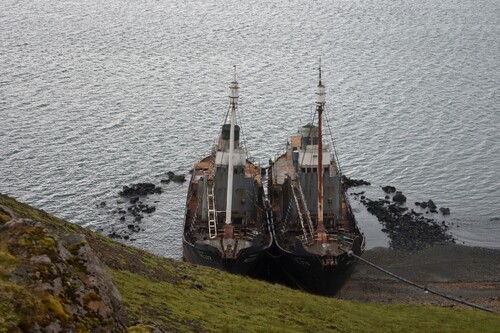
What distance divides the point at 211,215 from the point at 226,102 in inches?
2637

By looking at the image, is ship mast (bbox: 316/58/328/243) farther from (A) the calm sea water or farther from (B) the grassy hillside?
(A) the calm sea water

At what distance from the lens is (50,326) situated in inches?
637

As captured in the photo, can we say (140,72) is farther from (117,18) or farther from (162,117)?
(117,18)

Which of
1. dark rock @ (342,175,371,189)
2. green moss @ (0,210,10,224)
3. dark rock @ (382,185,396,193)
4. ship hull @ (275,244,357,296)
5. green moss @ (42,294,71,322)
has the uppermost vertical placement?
dark rock @ (342,175,371,189)

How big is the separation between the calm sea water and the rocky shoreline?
4404mm

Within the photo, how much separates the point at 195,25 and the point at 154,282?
15941cm

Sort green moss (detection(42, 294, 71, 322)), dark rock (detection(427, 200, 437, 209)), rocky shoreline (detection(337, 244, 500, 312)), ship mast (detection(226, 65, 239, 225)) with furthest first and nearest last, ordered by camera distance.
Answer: dark rock (detection(427, 200, 437, 209)) < rocky shoreline (detection(337, 244, 500, 312)) < ship mast (detection(226, 65, 239, 225)) < green moss (detection(42, 294, 71, 322))

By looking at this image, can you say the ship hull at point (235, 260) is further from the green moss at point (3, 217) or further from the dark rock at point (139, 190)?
the green moss at point (3, 217)

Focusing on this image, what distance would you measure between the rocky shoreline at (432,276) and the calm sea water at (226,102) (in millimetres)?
4404

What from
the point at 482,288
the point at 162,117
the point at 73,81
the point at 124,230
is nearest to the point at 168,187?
the point at 124,230

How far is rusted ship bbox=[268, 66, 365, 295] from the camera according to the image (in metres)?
60.1

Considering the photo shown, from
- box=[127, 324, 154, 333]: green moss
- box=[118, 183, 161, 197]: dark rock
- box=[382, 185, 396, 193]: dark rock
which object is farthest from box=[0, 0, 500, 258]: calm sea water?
box=[127, 324, 154, 333]: green moss

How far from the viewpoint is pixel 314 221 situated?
222 ft

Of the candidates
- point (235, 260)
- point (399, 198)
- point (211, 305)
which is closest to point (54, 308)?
point (211, 305)
